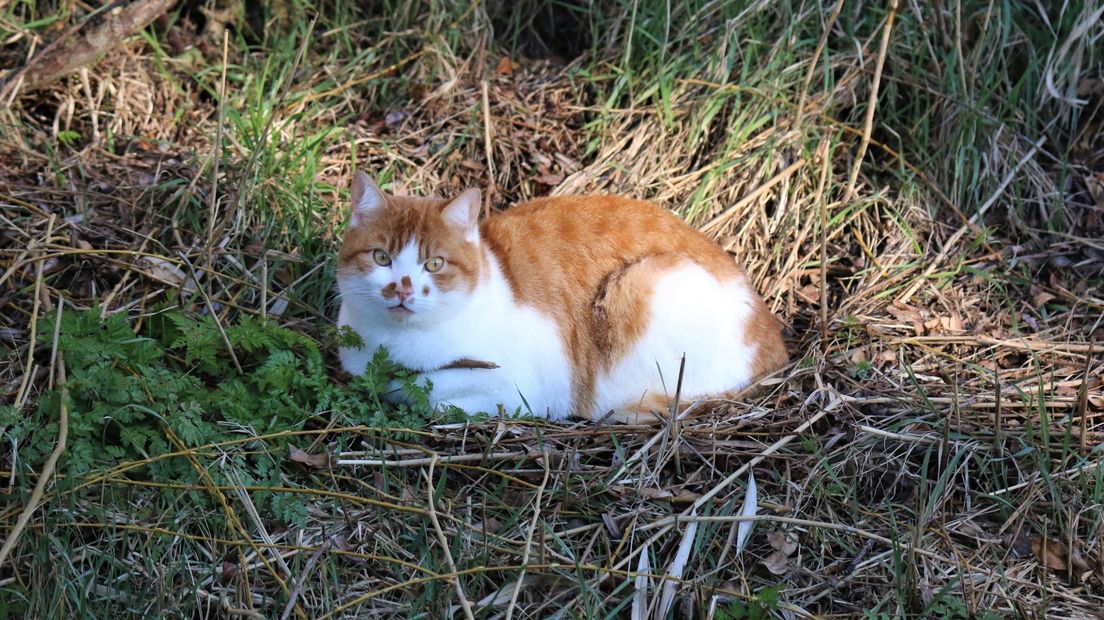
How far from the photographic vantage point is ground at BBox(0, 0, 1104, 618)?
279cm

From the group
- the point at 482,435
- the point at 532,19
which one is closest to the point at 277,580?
the point at 482,435

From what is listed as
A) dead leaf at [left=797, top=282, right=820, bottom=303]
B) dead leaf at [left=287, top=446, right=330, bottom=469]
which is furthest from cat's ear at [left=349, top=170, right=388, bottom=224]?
dead leaf at [left=797, top=282, right=820, bottom=303]

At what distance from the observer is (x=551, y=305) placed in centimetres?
370

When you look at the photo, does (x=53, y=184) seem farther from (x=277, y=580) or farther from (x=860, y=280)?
(x=860, y=280)

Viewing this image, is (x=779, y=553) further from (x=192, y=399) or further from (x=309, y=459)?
(x=192, y=399)

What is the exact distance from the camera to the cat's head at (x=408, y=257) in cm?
330

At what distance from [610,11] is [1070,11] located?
2.28m

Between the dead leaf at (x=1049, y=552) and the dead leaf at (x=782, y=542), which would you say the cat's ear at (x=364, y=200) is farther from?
the dead leaf at (x=1049, y=552)

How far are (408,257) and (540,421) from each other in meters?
0.77

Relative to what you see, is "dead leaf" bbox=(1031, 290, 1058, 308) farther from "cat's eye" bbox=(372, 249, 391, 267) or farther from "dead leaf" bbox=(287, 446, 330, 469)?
"dead leaf" bbox=(287, 446, 330, 469)

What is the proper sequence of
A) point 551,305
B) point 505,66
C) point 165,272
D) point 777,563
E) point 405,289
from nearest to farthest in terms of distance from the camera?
1. point 777,563
2. point 405,289
3. point 551,305
4. point 165,272
5. point 505,66

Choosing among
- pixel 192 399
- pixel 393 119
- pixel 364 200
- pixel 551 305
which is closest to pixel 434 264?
pixel 364 200

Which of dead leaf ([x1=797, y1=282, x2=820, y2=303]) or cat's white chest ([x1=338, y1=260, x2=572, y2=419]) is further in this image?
dead leaf ([x1=797, y1=282, x2=820, y2=303])

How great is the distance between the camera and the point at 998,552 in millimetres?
2938
